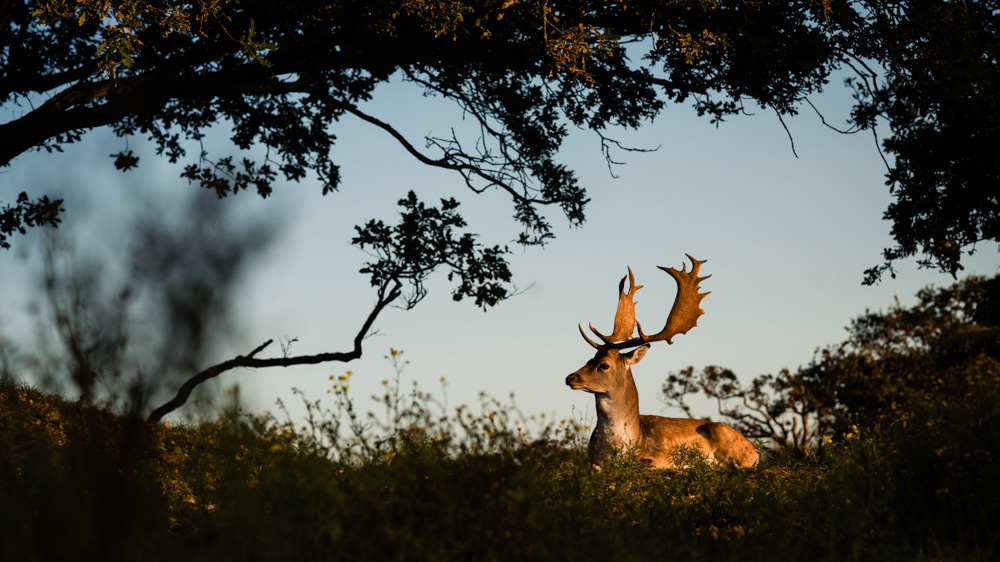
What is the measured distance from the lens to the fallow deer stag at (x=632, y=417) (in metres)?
10.2

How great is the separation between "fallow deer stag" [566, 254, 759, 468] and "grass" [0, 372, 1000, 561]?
1.21m

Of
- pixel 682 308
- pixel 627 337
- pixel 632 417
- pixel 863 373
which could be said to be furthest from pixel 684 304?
pixel 863 373

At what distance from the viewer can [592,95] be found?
44.6 feet

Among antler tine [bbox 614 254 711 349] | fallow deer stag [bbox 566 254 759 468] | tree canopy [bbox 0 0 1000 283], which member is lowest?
fallow deer stag [bbox 566 254 759 468]

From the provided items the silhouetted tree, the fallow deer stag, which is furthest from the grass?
the silhouetted tree

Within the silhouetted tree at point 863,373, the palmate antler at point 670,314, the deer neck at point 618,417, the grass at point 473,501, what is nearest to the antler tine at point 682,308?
the palmate antler at point 670,314

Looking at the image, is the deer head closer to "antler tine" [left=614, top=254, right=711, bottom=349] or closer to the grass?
"antler tine" [left=614, top=254, right=711, bottom=349]

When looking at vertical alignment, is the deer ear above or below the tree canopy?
below

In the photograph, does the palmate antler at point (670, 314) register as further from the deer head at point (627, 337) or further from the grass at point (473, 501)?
the grass at point (473, 501)

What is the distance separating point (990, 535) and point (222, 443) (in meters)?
5.68

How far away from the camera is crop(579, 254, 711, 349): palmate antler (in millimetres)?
11000

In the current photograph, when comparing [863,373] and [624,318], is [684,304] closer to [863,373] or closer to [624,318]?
[624,318]

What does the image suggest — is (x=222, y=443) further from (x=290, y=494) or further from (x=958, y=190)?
(x=958, y=190)

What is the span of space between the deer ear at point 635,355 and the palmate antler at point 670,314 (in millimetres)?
192
